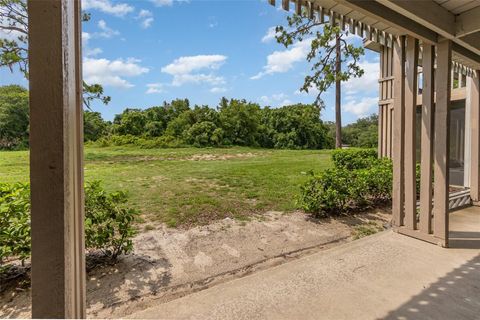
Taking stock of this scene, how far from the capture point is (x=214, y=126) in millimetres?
21938

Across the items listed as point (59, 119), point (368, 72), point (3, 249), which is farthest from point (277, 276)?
point (368, 72)

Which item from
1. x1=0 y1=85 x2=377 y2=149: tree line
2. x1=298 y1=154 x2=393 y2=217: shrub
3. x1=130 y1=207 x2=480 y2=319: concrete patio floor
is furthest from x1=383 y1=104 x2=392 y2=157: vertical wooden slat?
x1=0 y1=85 x2=377 y2=149: tree line

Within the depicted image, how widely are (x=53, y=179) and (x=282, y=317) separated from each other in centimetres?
172

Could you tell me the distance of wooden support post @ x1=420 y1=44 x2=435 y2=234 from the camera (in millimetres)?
3033

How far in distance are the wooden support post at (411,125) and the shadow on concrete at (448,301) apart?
39.4 inches

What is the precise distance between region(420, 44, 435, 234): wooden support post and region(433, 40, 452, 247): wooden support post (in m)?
0.06

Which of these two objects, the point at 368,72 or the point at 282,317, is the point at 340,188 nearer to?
the point at 282,317

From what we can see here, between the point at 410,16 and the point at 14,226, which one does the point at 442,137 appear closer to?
the point at 410,16

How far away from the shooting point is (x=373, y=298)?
2014 millimetres

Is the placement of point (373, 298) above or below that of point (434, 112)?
below

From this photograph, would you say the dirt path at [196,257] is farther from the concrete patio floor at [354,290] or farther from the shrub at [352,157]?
the shrub at [352,157]

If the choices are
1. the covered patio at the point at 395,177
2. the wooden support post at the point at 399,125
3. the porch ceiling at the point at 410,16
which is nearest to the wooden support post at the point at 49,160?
the covered patio at the point at 395,177

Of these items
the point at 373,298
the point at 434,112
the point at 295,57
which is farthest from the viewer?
the point at 295,57

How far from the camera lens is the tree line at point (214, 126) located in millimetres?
21172
